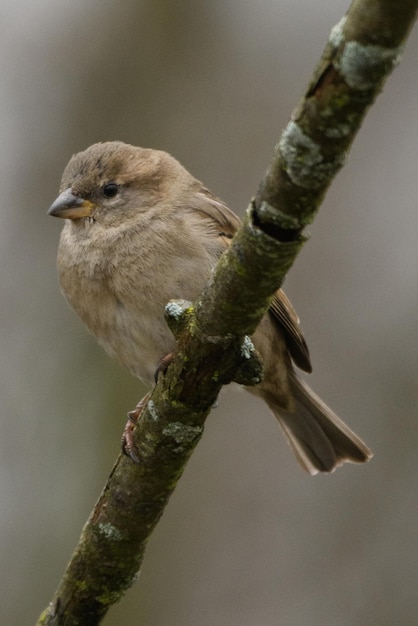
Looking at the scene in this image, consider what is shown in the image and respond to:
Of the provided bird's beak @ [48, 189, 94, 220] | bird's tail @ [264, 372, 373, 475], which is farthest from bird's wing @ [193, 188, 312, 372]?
bird's beak @ [48, 189, 94, 220]

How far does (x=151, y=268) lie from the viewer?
4285 mm

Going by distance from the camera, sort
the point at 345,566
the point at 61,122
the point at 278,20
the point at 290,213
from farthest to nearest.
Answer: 1. the point at 278,20
2. the point at 61,122
3. the point at 345,566
4. the point at 290,213

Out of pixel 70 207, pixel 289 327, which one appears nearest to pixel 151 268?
pixel 70 207

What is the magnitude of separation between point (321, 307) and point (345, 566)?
68.6 inches

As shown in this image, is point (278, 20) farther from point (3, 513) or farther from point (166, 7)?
point (3, 513)

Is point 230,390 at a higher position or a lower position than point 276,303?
lower

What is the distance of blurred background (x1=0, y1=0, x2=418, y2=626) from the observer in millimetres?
6383

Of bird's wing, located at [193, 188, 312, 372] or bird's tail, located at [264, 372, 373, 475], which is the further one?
bird's tail, located at [264, 372, 373, 475]

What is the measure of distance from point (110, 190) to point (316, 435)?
5.26 feet

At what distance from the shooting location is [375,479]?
667cm

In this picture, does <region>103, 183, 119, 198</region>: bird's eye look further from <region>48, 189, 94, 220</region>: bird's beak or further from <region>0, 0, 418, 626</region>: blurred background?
<region>0, 0, 418, 626</region>: blurred background

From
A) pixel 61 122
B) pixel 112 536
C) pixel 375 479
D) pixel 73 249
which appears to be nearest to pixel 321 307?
pixel 375 479

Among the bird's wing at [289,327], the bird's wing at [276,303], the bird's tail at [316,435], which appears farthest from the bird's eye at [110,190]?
the bird's tail at [316,435]

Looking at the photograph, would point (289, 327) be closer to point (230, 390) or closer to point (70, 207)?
point (230, 390)
